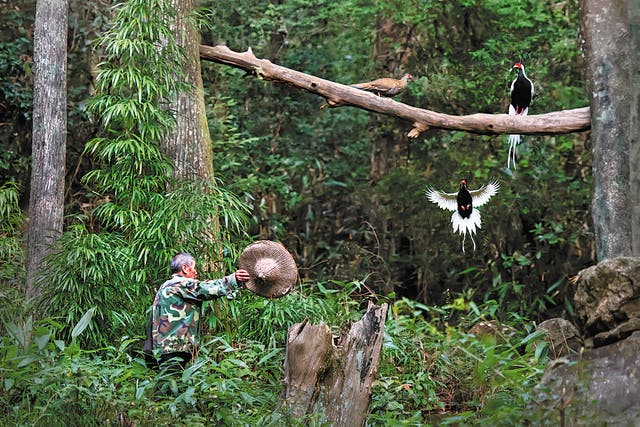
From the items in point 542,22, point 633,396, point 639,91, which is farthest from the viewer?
point 542,22

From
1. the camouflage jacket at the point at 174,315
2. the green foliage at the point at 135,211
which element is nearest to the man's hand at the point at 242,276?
the camouflage jacket at the point at 174,315

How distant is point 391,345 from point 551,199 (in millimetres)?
4476

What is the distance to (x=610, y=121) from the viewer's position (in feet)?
19.9

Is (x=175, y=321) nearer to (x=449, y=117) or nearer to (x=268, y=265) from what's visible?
(x=268, y=265)

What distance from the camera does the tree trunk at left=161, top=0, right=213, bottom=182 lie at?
6.70 meters

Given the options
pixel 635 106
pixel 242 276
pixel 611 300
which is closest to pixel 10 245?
pixel 242 276

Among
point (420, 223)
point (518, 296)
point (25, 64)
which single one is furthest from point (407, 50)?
point (25, 64)

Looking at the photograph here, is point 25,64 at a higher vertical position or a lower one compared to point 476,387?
higher

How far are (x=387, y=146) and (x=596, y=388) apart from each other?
23.3 ft

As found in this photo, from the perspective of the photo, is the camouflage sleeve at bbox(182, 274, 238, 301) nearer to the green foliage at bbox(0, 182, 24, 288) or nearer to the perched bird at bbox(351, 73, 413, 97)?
the perched bird at bbox(351, 73, 413, 97)

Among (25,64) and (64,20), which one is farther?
(25,64)

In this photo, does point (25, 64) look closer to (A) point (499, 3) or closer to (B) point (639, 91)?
(A) point (499, 3)

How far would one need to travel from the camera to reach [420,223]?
1012 cm

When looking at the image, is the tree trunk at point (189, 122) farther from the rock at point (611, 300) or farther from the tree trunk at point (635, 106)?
the tree trunk at point (635, 106)
